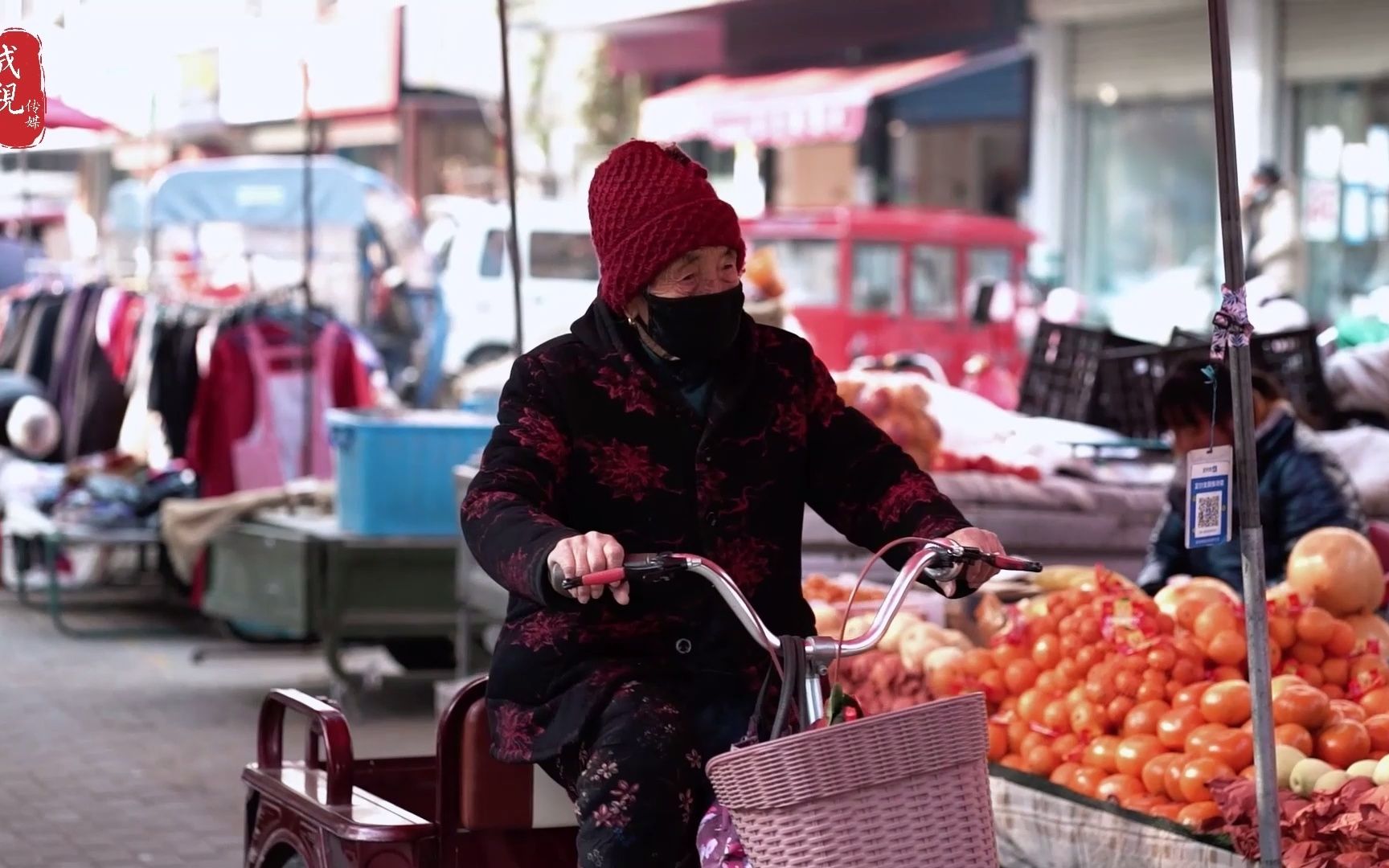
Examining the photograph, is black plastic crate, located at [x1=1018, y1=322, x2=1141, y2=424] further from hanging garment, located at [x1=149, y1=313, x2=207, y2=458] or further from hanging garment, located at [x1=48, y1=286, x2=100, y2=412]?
hanging garment, located at [x1=48, y1=286, x2=100, y2=412]

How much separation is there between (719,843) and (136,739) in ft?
19.5

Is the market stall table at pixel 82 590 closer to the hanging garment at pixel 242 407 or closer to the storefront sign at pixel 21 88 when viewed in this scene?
the hanging garment at pixel 242 407

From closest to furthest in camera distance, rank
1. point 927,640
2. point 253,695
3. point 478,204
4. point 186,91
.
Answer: point 927,640 < point 253,695 < point 478,204 < point 186,91

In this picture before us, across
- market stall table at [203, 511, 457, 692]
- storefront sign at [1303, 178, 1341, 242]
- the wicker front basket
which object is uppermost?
storefront sign at [1303, 178, 1341, 242]

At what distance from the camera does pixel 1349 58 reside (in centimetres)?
1805

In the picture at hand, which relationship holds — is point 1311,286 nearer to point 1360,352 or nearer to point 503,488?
point 1360,352

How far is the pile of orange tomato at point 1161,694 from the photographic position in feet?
15.3

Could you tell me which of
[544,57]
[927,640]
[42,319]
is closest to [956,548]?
[927,640]

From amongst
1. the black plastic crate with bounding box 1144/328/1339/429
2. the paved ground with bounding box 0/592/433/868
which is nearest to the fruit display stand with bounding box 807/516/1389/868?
the paved ground with bounding box 0/592/433/868

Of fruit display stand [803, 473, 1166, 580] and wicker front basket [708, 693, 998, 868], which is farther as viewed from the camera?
fruit display stand [803, 473, 1166, 580]

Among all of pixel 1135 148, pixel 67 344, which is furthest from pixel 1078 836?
pixel 1135 148

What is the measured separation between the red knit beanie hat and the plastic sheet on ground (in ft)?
5.43

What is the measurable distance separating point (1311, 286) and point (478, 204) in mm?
8873

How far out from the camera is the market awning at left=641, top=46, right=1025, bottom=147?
21922 mm
